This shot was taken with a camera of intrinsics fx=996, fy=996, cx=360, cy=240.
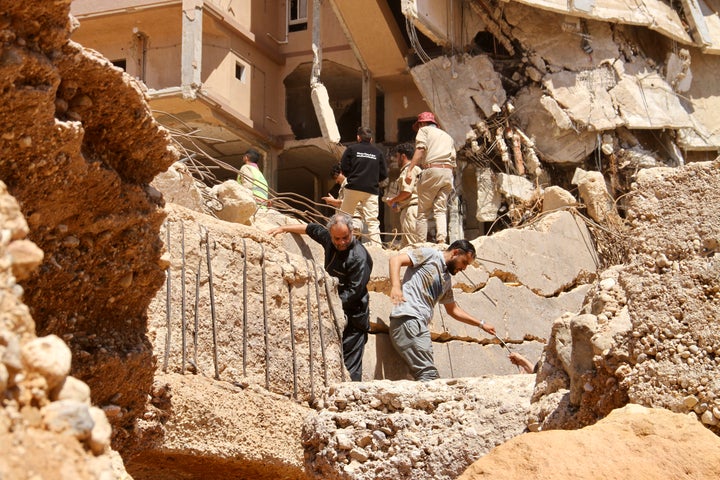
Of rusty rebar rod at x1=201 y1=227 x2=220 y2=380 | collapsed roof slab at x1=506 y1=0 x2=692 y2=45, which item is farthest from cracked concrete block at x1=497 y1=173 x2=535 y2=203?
rusty rebar rod at x1=201 y1=227 x2=220 y2=380

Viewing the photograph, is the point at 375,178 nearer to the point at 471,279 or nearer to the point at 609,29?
the point at 471,279

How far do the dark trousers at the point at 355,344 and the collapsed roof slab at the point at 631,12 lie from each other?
835 centimetres

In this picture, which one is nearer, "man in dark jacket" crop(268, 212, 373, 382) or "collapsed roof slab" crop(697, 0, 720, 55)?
"man in dark jacket" crop(268, 212, 373, 382)

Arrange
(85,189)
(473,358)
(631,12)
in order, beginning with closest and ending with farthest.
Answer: (85,189)
(473,358)
(631,12)

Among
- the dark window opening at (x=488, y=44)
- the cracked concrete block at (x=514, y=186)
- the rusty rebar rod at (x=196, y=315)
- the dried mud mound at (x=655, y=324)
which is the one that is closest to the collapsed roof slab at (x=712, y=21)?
the dark window opening at (x=488, y=44)

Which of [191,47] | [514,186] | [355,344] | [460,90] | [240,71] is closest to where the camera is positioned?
[355,344]

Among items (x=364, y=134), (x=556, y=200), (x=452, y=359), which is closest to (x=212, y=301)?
(x=452, y=359)

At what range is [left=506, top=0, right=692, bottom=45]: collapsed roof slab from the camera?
1430 cm

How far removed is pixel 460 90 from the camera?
49.3 ft

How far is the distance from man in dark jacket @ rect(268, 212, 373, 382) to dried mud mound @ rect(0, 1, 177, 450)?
3.17 m

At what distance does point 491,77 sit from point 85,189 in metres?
12.1

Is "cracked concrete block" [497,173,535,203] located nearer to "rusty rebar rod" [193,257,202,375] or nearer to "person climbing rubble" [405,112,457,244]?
"person climbing rubble" [405,112,457,244]

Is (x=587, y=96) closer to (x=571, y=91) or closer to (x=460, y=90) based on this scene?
(x=571, y=91)

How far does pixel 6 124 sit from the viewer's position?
2.93m
